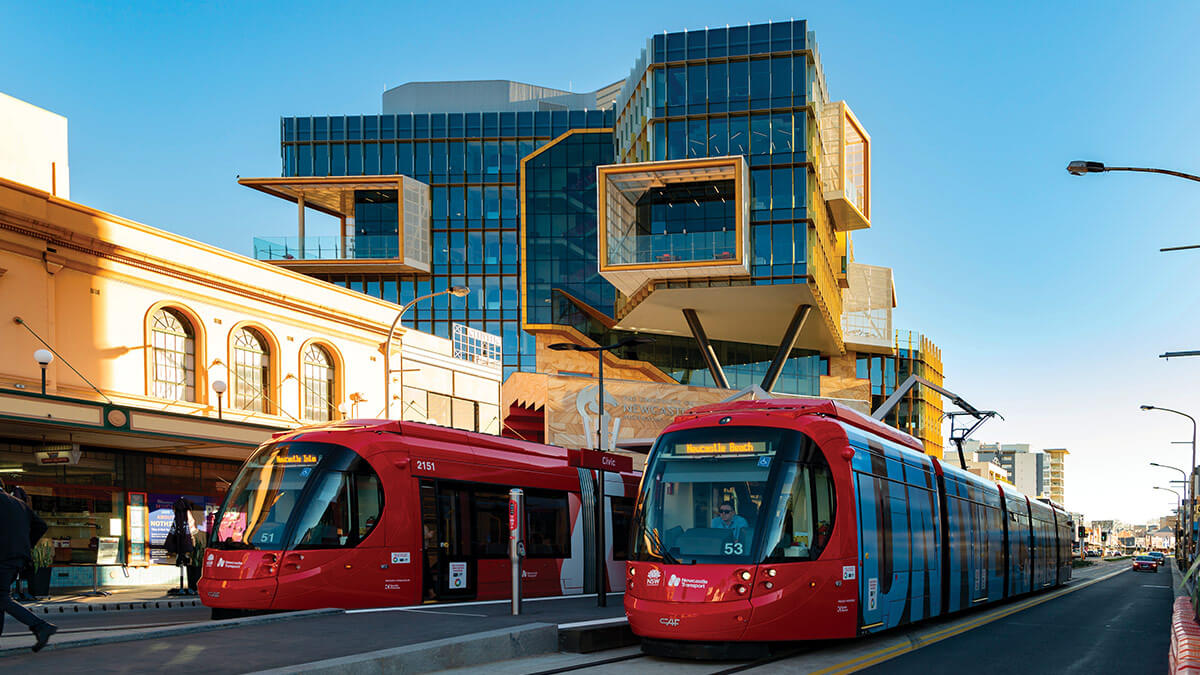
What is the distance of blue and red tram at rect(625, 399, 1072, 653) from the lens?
42.3 feet

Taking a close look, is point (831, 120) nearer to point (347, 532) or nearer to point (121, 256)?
point (121, 256)

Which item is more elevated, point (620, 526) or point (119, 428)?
point (119, 428)

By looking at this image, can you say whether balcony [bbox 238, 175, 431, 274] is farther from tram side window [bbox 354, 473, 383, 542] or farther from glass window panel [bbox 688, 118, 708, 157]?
tram side window [bbox 354, 473, 383, 542]

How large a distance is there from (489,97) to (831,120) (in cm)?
3429

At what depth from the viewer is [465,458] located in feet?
63.4

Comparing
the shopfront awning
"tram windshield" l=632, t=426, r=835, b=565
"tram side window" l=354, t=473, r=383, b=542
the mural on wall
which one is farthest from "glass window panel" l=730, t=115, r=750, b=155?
"tram windshield" l=632, t=426, r=835, b=565

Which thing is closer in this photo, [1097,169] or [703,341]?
[1097,169]

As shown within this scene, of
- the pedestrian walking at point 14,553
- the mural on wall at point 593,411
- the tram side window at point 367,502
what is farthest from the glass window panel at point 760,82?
the pedestrian walking at point 14,553

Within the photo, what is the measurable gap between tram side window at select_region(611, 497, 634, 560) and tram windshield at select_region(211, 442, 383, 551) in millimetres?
7775

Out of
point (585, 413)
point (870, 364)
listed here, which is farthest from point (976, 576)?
point (870, 364)

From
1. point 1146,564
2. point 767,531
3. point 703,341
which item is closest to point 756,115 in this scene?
point 703,341

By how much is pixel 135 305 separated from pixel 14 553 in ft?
68.2

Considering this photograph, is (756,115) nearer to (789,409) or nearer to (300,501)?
(789,409)

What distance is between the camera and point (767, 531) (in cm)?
1309
